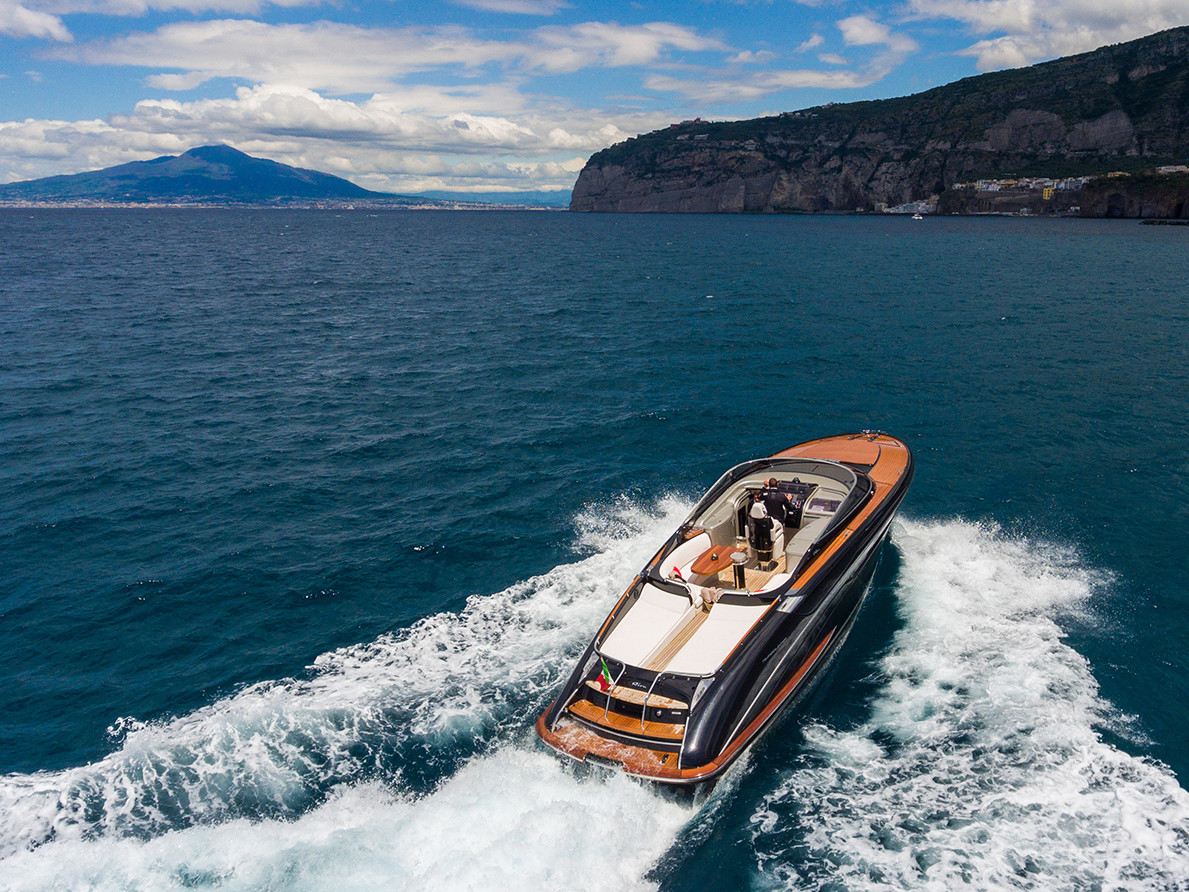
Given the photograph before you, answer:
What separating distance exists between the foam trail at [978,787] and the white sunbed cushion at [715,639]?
2.28 m

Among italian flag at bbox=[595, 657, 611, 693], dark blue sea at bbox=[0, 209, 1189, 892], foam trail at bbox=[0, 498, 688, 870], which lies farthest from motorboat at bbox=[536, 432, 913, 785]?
foam trail at bbox=[0, 498, 688, 870]

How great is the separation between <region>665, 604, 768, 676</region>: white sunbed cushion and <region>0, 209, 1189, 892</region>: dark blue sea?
1949mm

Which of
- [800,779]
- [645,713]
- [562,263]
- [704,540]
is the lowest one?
[800,779]

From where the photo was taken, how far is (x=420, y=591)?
58.9 feet

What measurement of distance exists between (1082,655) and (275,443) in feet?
89.2

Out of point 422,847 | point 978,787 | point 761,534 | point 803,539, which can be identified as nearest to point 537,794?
point 422,847

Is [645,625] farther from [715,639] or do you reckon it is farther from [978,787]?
[978,787]

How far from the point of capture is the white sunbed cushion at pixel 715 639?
491 inches

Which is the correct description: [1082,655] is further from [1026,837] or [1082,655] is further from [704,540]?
[704,540]

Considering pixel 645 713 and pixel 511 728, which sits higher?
pixel 645 713

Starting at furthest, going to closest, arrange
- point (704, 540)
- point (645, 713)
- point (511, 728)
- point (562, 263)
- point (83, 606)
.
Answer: point (562, 263) < point (83, 606) < point (704, 540) < point (511, 728) < point (645, 713)

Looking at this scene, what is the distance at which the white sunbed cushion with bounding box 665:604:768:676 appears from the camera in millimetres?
12477

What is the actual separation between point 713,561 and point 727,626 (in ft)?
6.80

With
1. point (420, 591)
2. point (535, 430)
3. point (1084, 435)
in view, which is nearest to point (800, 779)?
point (420, 591)
